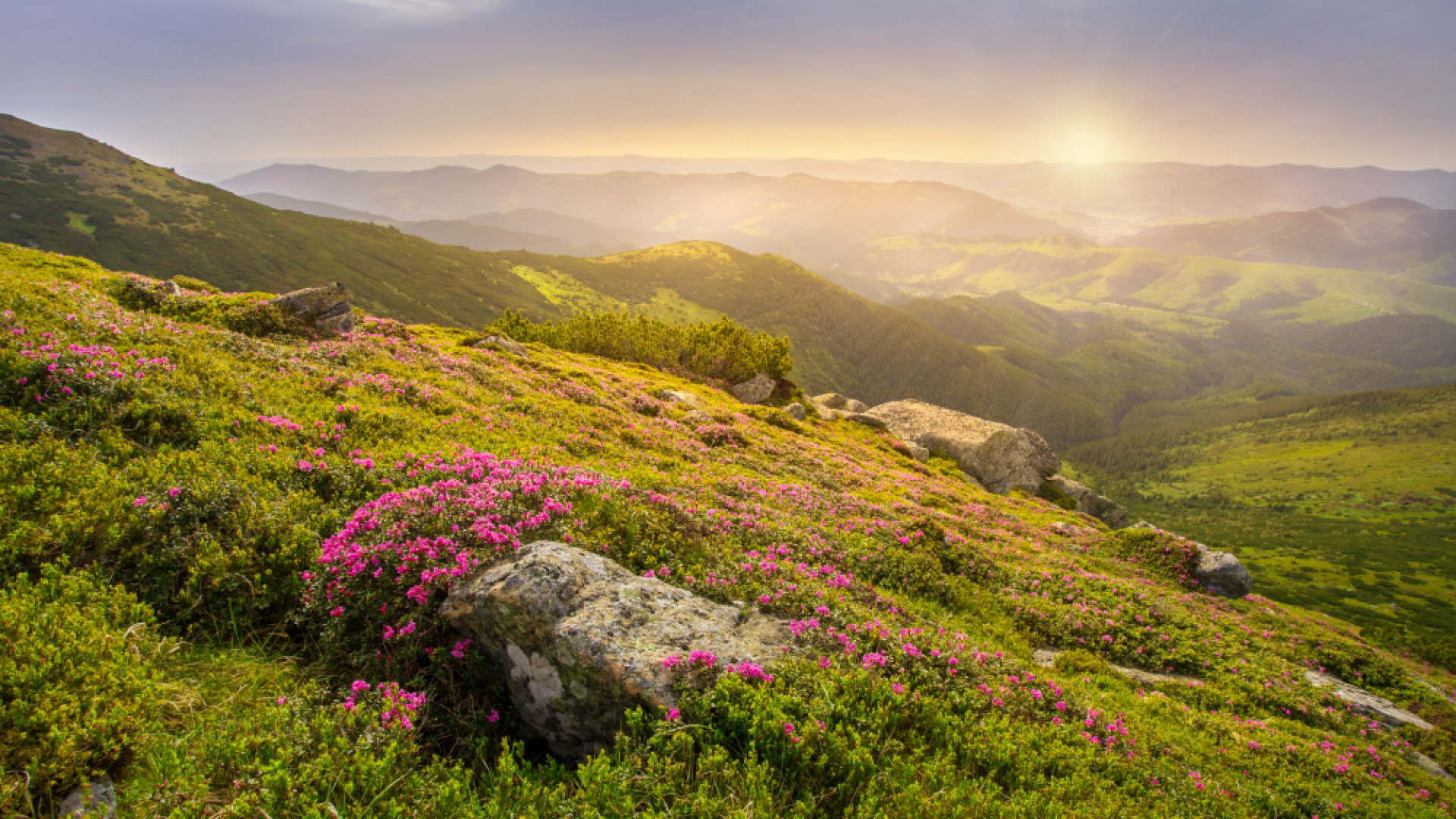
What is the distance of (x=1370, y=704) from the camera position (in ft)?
49.3

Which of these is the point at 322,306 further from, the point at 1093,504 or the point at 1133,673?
the point at 1093,504

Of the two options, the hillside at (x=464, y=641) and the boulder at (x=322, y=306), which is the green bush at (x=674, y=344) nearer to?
the boulder at (x=322, y=306)

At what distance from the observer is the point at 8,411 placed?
855 centimetres

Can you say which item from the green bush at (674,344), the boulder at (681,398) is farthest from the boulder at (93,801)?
the green bush at (674,344)

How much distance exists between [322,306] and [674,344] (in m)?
47.4

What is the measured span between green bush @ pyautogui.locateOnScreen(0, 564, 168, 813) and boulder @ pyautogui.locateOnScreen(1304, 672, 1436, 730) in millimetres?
24684

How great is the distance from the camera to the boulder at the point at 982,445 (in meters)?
50.0

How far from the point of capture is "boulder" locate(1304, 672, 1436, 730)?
566 inches

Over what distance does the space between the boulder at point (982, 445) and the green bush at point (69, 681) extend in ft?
176

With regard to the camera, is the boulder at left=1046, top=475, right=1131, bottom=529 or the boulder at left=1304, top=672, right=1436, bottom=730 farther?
the boulder at left=1046, top=475, right=1131, bottom=529

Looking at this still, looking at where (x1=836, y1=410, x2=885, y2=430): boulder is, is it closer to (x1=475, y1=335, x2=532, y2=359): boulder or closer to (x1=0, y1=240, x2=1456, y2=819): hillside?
(x1=475, y1=335, x2=532, y2=359): boulder

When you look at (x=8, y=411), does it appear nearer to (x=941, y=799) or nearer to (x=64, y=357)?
(x=64, y=357)

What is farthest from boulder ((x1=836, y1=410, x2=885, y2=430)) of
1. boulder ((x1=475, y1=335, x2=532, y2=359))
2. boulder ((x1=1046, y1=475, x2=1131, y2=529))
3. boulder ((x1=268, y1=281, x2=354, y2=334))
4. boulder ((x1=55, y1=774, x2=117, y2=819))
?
boulder ((x1=55, y1=774, x2=117, y2=819))

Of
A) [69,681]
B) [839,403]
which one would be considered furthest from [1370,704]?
[839,403]
